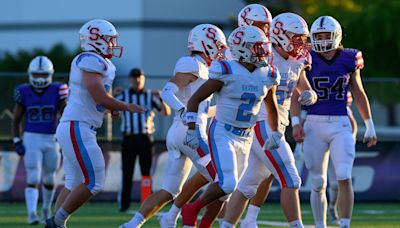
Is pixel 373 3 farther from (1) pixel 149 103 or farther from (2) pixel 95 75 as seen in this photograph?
(2) pixel 95 75

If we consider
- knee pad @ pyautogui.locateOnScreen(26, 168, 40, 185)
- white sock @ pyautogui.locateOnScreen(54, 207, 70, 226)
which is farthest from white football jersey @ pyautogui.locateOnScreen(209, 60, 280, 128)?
knee pad @ pyautogui.locateOnScreen(26, 168, 40, 185)

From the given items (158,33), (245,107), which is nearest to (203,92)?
(245,107)

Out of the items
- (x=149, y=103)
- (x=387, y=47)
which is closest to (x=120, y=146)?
(x=149, y=103)

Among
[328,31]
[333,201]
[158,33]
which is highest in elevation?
[328,31]

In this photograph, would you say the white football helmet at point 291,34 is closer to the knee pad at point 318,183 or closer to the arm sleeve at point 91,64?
the knee pad at point 318,183

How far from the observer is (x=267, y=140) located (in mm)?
9625

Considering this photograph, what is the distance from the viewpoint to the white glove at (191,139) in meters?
9.20

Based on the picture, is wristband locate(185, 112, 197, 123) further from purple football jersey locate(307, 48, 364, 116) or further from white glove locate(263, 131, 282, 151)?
purple football jersey locate(307, 48, 364, 116)

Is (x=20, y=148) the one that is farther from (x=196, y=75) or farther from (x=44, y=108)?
(x=196, y=75)

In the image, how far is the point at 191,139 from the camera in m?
9.20

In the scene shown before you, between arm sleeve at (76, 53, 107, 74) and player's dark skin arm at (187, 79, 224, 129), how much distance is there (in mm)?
831

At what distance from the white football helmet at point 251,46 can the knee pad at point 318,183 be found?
163 cm

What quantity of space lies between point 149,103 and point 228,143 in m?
5.51

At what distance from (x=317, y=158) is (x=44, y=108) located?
11.8 feet
